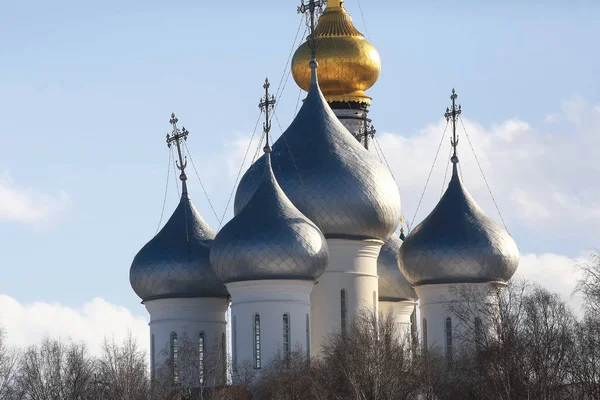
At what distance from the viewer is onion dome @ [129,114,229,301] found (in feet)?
161

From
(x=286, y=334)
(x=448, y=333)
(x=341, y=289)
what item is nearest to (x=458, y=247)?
(x=448, y=333)

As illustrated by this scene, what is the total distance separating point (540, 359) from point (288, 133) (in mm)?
11401

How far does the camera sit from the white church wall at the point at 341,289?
48.0 metres

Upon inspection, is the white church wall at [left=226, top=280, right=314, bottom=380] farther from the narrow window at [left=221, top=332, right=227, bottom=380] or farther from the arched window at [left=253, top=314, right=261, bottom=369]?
the narrow window at [left=221, top=332, right=227, bottom=380]

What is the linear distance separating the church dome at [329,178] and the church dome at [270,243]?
161 centimetres

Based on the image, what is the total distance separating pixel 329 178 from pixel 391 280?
5.78 m

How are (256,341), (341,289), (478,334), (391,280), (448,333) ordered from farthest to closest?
(391,280), (448,333), (341,289), (256,341), (478,334)

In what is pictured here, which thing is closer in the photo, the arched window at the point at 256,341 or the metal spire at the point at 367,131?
the arched window at the point at 256,341

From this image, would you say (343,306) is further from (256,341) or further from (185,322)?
(185,322)

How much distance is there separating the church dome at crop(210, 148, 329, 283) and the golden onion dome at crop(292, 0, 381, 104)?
26.2 ft

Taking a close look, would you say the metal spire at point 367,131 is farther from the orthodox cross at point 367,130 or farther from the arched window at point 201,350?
the arched window at point 201,350

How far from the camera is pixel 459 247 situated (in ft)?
161

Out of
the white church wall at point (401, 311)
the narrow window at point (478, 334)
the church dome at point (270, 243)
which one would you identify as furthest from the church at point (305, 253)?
the narrow window at point (478, 334)

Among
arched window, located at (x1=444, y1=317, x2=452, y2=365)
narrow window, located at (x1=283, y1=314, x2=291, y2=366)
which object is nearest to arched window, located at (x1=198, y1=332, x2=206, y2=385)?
narrow window, located at (x1=283, y1=314, x2=291, y2=366)
